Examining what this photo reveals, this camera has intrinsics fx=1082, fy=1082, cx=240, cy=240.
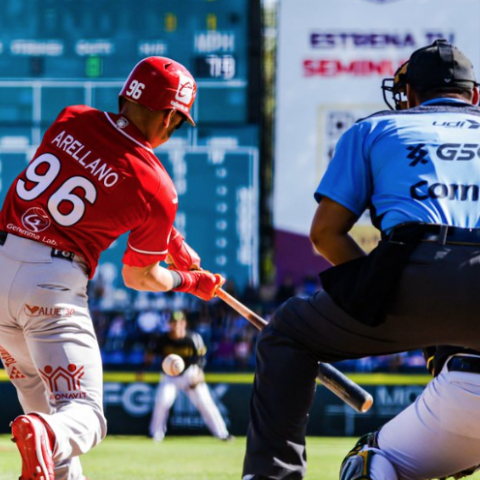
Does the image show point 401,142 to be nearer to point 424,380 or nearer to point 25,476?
point 25,476

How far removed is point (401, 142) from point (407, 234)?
13.3 inches

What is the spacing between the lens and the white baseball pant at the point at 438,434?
3.78 m

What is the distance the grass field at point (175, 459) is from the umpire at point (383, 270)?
367cm

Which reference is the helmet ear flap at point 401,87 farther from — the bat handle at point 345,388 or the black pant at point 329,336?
the bat handle at point 345,388

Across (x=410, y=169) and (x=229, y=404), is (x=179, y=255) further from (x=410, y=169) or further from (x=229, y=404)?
(x=229, y=404)

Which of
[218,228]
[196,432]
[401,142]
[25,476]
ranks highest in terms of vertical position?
[401,142]

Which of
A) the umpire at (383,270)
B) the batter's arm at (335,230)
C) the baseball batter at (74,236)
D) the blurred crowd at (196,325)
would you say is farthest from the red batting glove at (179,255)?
the blurred crowd at (196,325)

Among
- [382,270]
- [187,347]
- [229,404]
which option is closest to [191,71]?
[187,347]

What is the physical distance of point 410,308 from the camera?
358 cm

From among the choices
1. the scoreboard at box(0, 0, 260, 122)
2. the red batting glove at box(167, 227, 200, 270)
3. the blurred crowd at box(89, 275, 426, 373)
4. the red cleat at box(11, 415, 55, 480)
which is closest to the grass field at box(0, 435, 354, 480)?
the blurred crowd at box(89, 275, 426, 373)

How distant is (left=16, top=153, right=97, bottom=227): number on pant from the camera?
4605 millimetres

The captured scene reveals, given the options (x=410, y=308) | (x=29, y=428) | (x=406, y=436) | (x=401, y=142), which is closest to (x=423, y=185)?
(x=401, y=142)

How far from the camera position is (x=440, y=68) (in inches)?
157

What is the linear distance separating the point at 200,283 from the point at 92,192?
1.06m
